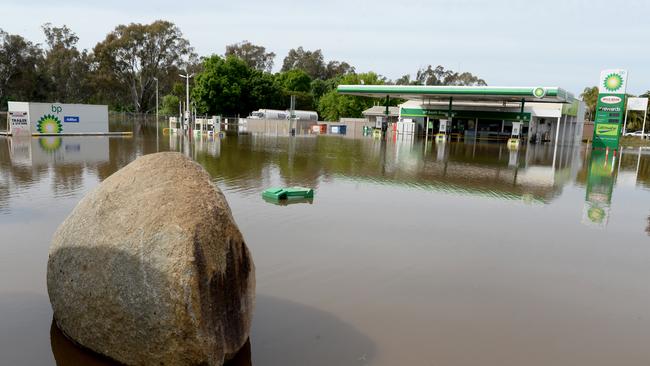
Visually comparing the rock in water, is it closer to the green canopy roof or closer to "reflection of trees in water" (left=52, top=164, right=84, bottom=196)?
"reflection of trees in water" (left=52, top=164, right=84, bottom=196)

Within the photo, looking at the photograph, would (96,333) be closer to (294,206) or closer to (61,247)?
(61,247)

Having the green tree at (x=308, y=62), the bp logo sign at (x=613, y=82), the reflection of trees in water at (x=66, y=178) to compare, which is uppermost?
A: the green tree at (x=308, y=62)

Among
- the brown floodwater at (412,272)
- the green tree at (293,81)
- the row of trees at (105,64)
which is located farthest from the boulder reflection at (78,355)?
the green tree at (293,81)

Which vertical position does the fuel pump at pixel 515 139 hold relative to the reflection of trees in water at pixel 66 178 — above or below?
above

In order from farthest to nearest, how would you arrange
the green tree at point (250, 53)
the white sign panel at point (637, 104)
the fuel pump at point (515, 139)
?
1. the green tree at point (250, 53)
2. the white sign panel at point (637, 104)
3. the fuel pump at point (515, 139)

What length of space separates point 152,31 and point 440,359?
247 feet

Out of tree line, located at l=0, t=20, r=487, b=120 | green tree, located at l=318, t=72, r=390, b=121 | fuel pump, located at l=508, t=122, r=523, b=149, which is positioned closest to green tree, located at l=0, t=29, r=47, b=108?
tree line, located at l=0, t=20, r=487, b=120

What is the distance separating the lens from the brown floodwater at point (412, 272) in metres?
5.74

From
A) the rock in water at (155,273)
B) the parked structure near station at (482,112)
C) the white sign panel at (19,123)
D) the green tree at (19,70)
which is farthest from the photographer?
the green tree at (19,70)

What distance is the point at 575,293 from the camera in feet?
25.0

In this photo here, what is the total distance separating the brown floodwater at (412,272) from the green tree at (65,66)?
62.1 m

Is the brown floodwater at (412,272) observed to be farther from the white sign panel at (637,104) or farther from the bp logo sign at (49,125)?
the white sign panel at (637,104)

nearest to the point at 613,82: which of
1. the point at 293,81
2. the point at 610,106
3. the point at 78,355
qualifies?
the point at 610,106

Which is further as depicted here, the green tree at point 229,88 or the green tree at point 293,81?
the green tree at point 293,81
